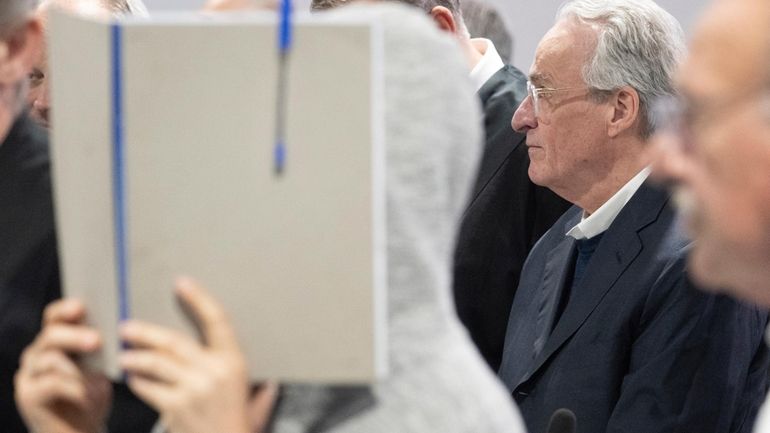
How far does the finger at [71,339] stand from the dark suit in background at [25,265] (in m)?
0.31

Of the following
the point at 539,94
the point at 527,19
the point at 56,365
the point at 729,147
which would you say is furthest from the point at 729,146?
the point at 527,19

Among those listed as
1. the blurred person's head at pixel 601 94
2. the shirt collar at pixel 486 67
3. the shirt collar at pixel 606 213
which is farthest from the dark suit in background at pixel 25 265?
the shirt collar at pixel 486 67

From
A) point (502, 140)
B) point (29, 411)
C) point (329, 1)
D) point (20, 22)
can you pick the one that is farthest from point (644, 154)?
point (29, 411)

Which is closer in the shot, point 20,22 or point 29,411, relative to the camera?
point 29,411

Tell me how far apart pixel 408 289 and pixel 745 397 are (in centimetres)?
155

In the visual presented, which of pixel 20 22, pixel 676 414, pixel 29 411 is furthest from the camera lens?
pixel 676 414

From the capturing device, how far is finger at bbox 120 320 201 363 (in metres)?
1.16

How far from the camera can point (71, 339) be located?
123 cm

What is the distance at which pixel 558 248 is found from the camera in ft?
9.84

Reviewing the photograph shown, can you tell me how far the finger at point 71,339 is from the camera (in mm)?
1222

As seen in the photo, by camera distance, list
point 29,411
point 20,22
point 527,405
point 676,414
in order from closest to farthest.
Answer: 1. point 29,411
2. point 20,22
3. point 676,414
4. point 527,405

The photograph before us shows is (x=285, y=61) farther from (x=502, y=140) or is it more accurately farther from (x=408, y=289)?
(x=502, y=140)

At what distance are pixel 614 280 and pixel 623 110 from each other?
1.73ft

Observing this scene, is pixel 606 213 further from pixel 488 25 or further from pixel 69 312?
pixel 69 312
